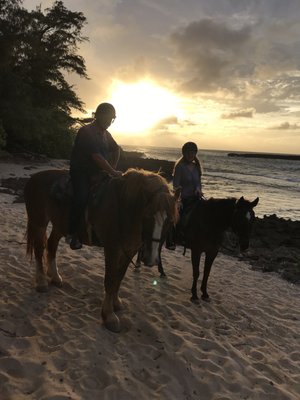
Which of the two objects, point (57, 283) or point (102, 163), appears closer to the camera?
point (102, 163)

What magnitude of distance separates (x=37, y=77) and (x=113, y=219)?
1390 inches

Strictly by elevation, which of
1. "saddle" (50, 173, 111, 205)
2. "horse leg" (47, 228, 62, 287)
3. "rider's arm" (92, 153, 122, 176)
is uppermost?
"rider's arm" (92, 153, 122, 176)

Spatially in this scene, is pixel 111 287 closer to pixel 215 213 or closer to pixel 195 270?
pixel 195 270

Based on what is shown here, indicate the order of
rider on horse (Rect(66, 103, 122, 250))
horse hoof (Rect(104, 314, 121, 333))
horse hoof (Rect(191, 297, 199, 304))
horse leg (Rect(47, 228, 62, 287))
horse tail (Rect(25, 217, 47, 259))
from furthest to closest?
horse hoof (Rect(191, 297, 199, 304))
horse leg (Rect(47, 228, 62, 287))
horse tail (Rect(25, 217, 47, 259))
rider on horse (Rect(66, 103, 122, 250))
horse hoof (Rect(104, 314, 121, 333))

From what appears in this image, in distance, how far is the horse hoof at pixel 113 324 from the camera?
200 inches

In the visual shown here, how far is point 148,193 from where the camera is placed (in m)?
4.41

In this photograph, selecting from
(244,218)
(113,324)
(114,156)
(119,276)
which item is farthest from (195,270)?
(114,156)

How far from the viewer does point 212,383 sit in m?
4.27

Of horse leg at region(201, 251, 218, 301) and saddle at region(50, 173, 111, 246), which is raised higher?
saddle at region(50, 173, 111, 246)

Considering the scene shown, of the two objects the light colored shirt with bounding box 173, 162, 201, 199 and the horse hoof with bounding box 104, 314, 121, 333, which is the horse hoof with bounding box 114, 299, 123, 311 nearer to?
the horse hoof with bounding box 104, 314, 121, 333

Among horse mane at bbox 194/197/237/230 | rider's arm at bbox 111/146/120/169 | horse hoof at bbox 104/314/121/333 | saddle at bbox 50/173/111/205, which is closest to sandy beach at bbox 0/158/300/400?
horse hoof at bbox 104/314/121/333

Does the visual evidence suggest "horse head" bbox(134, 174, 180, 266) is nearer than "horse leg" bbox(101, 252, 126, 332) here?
Yes

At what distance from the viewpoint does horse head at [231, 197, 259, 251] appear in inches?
241

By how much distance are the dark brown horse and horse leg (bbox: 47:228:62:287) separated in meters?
1.54
